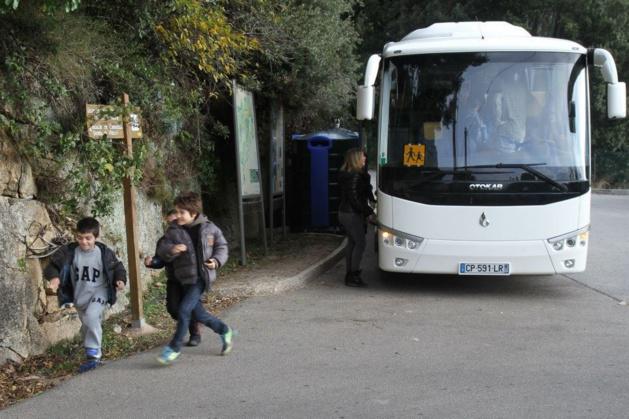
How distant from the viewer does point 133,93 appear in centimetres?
A: 831

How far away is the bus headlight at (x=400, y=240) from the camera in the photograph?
854 cm

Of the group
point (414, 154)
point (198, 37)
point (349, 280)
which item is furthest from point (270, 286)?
point (198, 37)

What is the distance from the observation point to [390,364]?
606cm

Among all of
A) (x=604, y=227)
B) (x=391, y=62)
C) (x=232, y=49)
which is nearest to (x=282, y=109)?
(x=232, y=49)

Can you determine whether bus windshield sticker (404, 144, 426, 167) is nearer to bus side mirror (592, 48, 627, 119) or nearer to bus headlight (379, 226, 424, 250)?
bus headlight (379, 226, 424, 250)

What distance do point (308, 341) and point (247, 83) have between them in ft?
17.0

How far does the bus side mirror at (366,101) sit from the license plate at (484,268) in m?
2.11

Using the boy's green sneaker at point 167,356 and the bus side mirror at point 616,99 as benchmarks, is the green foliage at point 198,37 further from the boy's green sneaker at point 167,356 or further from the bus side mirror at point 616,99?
the bus side mirror at point 616,99

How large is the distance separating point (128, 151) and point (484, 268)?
4.26 metres

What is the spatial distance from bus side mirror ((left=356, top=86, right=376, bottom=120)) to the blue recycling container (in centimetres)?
501

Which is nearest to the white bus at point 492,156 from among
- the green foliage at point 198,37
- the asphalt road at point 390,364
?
→ the asphalt road at point 390,364

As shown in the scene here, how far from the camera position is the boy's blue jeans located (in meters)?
6.00

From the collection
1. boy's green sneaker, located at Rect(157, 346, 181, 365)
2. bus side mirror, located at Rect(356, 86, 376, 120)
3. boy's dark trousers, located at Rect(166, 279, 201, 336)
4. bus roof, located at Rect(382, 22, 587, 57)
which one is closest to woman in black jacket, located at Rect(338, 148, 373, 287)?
bus side mirror, located at Rect(356, 86, 376, 120)

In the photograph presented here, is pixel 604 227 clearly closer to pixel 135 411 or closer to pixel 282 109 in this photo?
pixel 282 109
